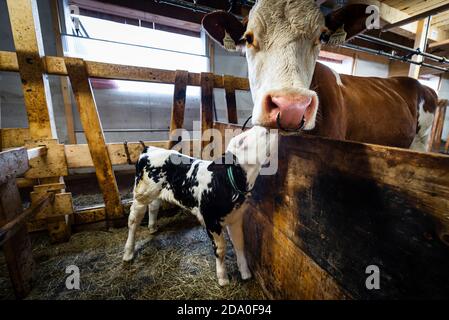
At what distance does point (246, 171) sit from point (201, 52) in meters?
4.92

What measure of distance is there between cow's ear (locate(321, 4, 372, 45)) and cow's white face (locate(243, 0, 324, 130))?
0.30 m

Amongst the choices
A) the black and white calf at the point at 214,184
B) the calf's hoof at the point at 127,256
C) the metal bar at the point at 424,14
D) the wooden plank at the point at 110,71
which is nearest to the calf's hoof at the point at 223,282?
the black and white calf at the point at 214,184

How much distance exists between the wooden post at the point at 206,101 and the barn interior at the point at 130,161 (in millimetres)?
30

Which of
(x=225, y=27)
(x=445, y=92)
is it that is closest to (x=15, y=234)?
(x=225, y=27)

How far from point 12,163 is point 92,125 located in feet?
3.05

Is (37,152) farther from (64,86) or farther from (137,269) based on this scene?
(64,86)

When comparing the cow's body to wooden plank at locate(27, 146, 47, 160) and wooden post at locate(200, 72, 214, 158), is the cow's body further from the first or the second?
wooden plank at locate(27, 146, 47, 160)

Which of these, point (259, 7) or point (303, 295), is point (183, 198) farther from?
point (259, 7)

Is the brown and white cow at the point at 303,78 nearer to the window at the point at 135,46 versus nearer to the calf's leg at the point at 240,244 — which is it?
the calf's leg at the point at 240,244

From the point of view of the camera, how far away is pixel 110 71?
204cm

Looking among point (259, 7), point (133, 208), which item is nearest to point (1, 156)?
point (133, 208)

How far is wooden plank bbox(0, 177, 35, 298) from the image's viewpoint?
1.26 metres

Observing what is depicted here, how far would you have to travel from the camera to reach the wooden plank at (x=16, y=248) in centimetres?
126

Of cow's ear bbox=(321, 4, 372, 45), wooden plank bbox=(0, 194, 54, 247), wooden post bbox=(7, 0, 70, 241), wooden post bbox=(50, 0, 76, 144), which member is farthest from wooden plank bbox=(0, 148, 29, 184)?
wooden post bbox=(50, 0, 76, 144)
